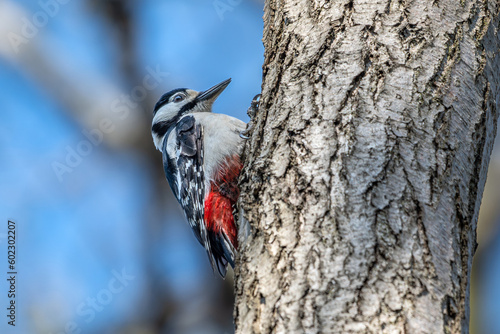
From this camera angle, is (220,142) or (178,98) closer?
(220,142)

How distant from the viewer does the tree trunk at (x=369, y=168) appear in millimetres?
1699

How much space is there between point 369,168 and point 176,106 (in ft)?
10.8

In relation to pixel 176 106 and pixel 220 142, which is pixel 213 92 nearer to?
pixel 176 106

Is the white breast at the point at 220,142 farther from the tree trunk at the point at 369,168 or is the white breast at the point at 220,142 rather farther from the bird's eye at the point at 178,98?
the tree trunk at the point at 369,168

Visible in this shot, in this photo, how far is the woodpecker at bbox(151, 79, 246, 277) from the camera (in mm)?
Answer: 3785

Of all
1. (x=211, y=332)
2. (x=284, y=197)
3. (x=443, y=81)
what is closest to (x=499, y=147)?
(x=211, y=332)

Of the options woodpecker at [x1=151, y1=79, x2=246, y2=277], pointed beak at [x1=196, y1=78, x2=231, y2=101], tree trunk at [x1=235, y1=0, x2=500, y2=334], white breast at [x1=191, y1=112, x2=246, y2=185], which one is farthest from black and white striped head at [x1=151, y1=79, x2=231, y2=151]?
tree trunk at [x1=235, y1=0, x2=500, y2=334]

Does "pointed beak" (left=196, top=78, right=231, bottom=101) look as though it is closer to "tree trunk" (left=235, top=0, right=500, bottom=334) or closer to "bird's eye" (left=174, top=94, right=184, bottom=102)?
"bird's eye" (left=174, top=94, right=184, bottom=102)

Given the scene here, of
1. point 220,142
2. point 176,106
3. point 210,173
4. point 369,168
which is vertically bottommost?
point 369,168

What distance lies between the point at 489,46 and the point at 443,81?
1.24 ft

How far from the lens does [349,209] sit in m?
1.83

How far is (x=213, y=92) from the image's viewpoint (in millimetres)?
4727

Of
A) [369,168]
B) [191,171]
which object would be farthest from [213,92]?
[369,168]

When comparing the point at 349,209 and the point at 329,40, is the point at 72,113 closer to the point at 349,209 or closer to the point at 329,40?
the point at 329,40
